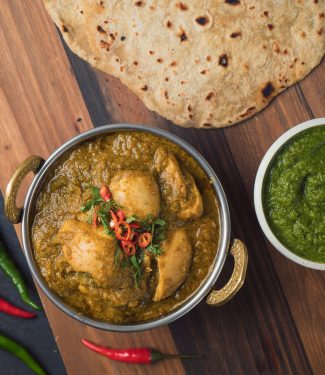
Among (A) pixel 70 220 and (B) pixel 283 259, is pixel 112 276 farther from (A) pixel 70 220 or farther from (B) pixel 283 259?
(B) pixel 283 259

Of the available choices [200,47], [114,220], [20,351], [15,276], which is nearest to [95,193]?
[114,220]

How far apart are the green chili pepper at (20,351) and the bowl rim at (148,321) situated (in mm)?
1009

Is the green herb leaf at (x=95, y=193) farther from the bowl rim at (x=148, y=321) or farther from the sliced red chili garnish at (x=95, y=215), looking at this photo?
the bowl rim at (x=148, y=321)

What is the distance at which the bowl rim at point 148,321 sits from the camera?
2.83 m

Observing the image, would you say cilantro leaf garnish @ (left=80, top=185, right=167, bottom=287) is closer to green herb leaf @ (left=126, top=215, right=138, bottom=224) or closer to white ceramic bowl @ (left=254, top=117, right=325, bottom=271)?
green herb leaf @ (left=126, top=215, right=138, bottom=224)

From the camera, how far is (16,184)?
2795 mm

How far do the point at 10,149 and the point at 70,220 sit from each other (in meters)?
0.87

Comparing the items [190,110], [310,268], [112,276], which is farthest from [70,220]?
[310,268]

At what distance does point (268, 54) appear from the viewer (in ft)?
10.2

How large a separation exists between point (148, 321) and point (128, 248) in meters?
0.47

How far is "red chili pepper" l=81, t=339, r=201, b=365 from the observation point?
3.28 metres

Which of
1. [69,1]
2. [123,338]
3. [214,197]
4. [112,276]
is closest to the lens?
[112,276]

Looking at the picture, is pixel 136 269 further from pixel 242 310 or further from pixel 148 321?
pixel 242 310

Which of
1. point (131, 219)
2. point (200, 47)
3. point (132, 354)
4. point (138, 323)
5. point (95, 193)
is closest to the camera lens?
point (131, 219)
